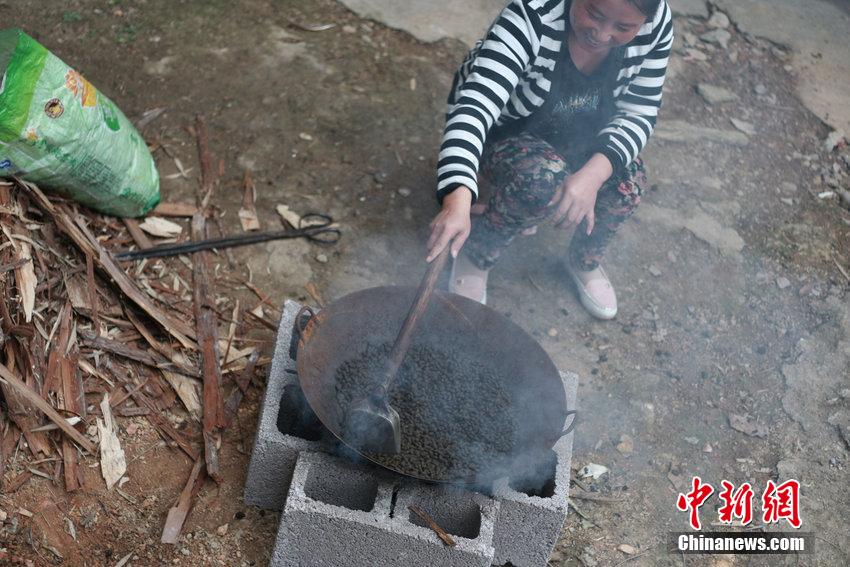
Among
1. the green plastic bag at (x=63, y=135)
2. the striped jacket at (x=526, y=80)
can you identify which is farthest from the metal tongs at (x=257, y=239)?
the striped jacket at (x=526, y=80)

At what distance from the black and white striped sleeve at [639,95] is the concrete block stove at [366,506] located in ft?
4.44

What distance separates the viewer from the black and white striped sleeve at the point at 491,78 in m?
3.14

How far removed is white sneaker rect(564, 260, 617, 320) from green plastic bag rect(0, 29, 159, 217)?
7.65 feet

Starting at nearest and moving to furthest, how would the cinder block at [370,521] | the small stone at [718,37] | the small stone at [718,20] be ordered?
the cinder block at [370,521]
the small stone at [718,37]
the small stone at [718,20]

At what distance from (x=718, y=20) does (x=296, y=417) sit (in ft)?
16.9

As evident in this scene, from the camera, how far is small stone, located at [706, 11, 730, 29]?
6223 mm

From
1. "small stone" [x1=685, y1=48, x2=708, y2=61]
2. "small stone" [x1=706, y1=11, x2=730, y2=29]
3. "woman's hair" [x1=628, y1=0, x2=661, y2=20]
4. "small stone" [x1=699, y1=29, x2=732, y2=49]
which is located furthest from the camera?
"small stone" [x1=706, y1=11, x2=730, y2=29]

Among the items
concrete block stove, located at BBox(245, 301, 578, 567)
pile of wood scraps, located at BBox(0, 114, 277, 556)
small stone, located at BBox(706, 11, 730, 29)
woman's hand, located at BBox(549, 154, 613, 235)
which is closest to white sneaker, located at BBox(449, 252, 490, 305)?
woman's hand, located at BBox(549, 154, 613, 235)

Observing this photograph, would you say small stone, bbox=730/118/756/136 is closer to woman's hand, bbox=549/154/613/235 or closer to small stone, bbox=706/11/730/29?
small stone, bbox=706/11/730/29

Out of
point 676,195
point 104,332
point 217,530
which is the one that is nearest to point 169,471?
point 217,530

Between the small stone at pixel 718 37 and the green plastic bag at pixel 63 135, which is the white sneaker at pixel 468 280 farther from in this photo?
the small stone at pixel 718 37

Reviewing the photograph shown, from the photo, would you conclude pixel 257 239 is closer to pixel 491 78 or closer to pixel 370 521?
pixel 491 78

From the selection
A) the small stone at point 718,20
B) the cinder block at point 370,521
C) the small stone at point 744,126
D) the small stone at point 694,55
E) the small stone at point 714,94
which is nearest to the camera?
the cinder block at point 370,521
